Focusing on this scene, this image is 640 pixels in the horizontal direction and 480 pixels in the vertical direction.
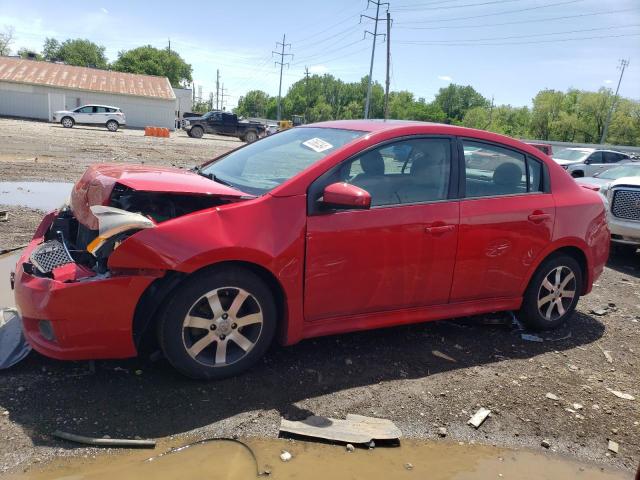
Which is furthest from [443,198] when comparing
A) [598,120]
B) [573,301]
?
[598,120]

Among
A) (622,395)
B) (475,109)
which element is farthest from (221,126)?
(475,109)

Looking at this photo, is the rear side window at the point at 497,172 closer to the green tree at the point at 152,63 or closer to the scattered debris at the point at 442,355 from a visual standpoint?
the scattered debris at the point at 442,355

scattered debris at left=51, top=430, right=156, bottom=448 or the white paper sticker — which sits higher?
the white paper sticker

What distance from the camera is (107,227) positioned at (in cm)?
303

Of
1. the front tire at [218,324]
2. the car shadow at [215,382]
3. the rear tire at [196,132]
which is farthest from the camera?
the rear tire at [196,132]

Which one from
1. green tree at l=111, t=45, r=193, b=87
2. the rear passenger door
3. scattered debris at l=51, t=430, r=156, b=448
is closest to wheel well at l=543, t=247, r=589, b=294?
the rear passenger door

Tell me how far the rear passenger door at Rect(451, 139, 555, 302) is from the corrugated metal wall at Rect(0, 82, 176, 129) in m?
46.1

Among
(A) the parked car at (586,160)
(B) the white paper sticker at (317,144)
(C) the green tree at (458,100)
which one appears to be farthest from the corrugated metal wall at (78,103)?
(C) the green tree at (458,100)

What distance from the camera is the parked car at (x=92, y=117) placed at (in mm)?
35094

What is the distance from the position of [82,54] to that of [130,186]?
111159 mm

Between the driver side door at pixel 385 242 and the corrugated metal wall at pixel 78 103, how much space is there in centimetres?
4613

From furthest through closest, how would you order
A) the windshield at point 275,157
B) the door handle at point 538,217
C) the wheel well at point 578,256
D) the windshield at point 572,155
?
the windshield at point 572,155, the wheel well at point 578,256, the door handle at point 538,217, the windshield at point 275,157

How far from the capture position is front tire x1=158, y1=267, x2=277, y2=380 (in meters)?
3.19

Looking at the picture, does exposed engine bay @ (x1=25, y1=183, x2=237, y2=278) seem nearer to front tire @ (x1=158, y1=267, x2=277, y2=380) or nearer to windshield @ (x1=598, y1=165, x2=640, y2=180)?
front tire @ (x1=158, y1=267, x2=277, y2=380)
